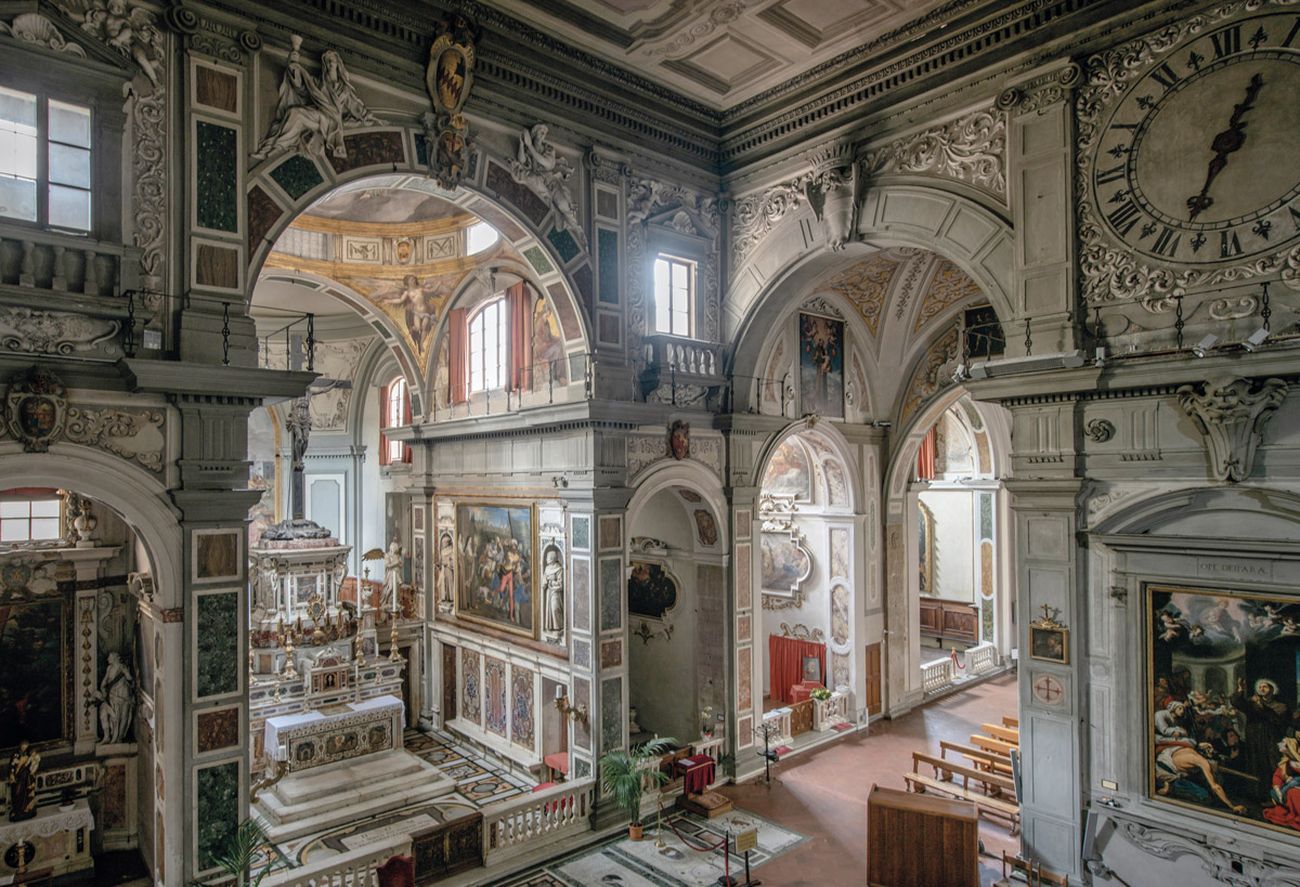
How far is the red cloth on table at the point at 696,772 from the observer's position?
12016mm

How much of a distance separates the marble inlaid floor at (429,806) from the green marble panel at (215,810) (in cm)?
207

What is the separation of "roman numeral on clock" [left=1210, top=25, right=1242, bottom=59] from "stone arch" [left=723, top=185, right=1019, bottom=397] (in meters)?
2.56

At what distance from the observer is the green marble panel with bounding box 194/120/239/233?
8.11 meters

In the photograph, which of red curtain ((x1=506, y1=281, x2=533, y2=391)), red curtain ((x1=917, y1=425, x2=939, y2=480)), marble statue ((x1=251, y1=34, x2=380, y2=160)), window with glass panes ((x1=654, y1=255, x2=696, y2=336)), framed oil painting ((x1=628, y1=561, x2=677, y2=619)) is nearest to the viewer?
marble statue ((x1=251, y1=34, x2=380, y2=160))

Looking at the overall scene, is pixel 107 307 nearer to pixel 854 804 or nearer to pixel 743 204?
pixel 743 204

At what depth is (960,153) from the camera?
10250 millimetres

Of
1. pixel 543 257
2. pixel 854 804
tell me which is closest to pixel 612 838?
pixel 854 804

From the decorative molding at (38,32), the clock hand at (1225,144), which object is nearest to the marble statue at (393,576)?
the decorative molding at (38,32)

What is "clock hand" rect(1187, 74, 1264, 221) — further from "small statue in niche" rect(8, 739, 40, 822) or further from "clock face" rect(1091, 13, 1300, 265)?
"small statue in niche" rect(8, 739, 40, 822)

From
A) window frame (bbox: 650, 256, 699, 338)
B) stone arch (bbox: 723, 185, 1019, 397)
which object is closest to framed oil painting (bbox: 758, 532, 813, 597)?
stone arch (bbox: 723, 185, 1019, 397)

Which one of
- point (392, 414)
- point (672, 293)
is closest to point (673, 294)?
point (672, 293)

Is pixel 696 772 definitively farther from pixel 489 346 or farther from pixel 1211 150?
pixel 1211 150

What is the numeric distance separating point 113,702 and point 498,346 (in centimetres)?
817

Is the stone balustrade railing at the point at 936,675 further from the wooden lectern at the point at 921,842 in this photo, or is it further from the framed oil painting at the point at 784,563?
the wooden lectern at the point at 921,842
